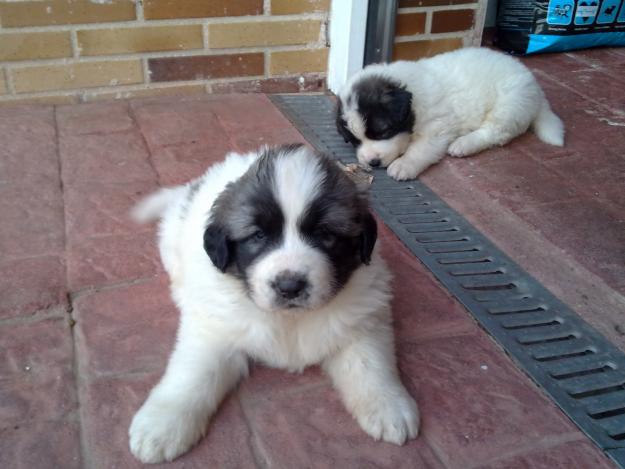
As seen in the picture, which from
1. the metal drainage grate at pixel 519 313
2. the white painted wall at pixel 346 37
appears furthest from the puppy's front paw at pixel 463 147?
the white painted wall at pixel 346 37

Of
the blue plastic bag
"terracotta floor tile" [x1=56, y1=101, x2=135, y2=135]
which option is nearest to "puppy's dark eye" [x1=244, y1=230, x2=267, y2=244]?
"terracotta floor tile" [x1=56, y1=101, x2=135, y2=135]

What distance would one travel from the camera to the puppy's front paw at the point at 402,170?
3748 millimetres

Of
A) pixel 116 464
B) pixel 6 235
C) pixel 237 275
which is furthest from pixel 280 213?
pixel 6 235

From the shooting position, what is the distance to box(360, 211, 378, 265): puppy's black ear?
205 cm

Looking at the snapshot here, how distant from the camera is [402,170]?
3764 mm

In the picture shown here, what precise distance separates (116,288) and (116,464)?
92 centimetres

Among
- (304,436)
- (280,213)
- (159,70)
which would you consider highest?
(280,213)

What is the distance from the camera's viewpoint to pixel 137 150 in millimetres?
→ 3762

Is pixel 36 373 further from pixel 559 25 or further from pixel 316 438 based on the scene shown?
pixel 559 25

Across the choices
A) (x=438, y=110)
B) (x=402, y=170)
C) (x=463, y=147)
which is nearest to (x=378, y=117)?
(x=402, y=170)

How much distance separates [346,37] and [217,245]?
2831 mm

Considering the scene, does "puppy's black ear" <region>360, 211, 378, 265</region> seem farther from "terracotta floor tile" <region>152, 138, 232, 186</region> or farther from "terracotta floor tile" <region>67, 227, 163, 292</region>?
"terracotta floor tile" <region>152, 138, 232, 186</region>

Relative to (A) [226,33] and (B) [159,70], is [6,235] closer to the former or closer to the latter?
(B) [159,70]

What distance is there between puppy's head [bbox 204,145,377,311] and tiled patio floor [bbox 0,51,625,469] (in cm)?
45
